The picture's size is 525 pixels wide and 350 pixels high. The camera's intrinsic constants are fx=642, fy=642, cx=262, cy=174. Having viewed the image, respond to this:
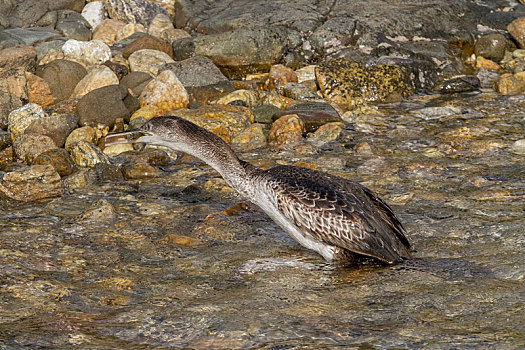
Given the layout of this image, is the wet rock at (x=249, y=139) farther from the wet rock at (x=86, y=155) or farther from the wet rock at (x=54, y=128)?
the wet rock at (x=54, y=128)

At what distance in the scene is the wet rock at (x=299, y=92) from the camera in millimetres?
11750

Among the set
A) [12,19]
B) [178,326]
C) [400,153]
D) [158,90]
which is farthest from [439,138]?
[12,19]

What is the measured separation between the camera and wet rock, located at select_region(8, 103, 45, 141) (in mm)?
9680

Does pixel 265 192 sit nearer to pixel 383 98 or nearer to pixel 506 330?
pixel 506 330

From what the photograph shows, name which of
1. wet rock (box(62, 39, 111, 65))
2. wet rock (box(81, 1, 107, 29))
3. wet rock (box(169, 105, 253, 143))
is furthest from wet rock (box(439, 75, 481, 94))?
wet rock (box(81, 1, 107, 29))

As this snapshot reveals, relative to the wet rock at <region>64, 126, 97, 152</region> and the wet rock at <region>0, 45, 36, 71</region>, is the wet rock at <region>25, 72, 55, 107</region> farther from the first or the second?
the wet rock at <region>64, 126, 97, 152</region>

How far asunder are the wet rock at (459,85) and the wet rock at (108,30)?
713 centimetres

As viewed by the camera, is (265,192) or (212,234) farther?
(212,234)

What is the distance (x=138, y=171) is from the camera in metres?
8.60

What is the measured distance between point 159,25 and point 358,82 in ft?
16.5

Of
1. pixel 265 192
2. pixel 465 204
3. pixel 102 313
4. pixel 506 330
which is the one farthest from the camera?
pixel 465 204

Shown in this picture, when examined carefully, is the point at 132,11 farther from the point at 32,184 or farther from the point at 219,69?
the point at 32,184

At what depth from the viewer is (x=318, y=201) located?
17.9 feet

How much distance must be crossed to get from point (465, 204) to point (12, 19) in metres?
11.4
